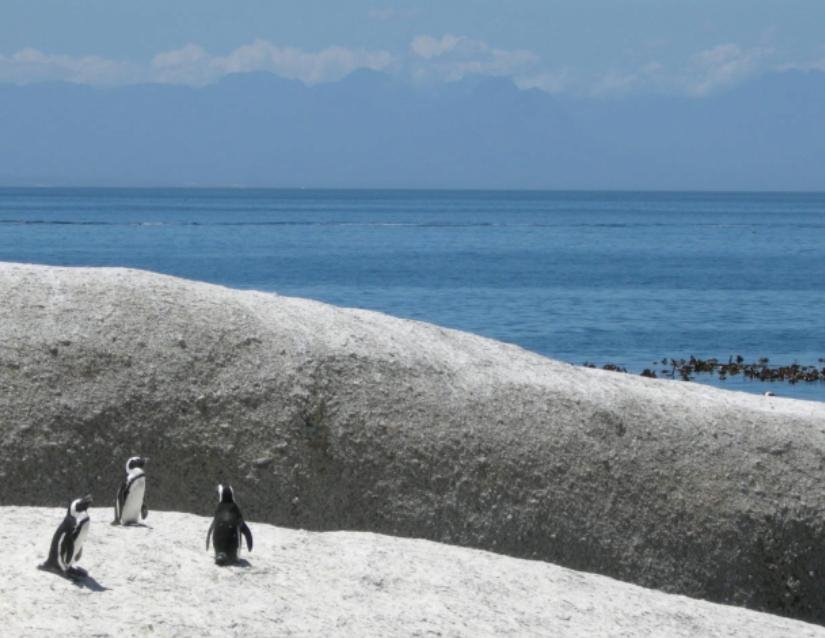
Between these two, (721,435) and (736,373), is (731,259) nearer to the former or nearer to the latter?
(736,373)

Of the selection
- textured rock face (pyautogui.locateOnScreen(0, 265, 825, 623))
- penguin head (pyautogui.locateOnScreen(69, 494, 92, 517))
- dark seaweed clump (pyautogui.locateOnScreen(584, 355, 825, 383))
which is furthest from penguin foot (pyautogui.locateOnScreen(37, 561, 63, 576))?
dark seaweed clump (pyautogui.locateOnScreen(584, 355, 825, 383))

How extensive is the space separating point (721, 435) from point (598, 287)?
49.1 metres

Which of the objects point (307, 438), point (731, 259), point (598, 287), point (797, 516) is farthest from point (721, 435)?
point (731, 259)

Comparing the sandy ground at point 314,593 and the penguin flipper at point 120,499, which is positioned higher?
the penguin flipper at point 120,499

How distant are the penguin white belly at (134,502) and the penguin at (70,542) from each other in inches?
52.9

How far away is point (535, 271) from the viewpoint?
7206 cm

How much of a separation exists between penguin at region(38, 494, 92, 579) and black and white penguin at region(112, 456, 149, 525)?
1.34m

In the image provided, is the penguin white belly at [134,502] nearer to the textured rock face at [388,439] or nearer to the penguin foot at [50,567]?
the penguin foot at [50,567]

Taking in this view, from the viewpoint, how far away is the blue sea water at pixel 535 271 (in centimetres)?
4378

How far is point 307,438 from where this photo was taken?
13.1 m

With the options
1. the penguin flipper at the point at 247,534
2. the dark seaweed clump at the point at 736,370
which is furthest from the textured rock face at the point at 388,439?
the dark seaweed clump at the point at 736,370

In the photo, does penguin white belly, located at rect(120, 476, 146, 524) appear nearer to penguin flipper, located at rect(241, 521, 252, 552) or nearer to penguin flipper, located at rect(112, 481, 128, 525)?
penguin flipper, located at rect(112, 481, 128, 525)

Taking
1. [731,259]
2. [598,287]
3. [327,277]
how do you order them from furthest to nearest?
1. [731,259]
2. [327,277]
3. [598,287]

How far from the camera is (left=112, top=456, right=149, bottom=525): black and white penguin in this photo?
10930 millimetres
